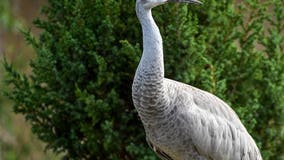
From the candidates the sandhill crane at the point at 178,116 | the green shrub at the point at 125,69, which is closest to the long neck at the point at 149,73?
the sandhill crane at the point at 178,116

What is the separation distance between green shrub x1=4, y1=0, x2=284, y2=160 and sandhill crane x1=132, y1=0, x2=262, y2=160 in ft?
1.40

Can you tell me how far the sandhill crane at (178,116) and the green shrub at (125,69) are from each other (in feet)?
1.40

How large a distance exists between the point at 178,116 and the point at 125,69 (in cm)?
88

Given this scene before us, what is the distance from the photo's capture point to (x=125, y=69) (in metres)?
5.60

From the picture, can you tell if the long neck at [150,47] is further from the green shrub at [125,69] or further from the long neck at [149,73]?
the green shrub at [125,69]

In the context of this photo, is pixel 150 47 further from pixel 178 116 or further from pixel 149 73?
pixel 178 116

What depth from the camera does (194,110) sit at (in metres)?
4.96

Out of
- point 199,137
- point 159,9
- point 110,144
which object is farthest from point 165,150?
point 159,9

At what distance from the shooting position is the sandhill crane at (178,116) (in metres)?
4.72

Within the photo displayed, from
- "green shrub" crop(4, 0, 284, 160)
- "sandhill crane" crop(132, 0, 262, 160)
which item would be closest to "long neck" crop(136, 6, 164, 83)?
"sandhill crane" crop(132, 0, 262, 160)

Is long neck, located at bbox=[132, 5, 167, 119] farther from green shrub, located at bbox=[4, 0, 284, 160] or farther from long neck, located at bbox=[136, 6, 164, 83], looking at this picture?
green shrub, located at bbox=[4, 0, 284, 160]

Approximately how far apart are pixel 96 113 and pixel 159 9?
92 centimetres

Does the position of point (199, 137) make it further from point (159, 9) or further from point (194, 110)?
point (159, 9)

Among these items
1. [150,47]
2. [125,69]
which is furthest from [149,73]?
[125,69]
